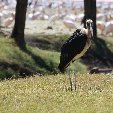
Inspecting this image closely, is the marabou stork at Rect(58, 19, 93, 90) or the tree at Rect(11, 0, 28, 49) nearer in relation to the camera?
the marabou stork at Rect(58, 19, 93, 90)

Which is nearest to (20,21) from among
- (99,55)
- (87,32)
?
(99,55)

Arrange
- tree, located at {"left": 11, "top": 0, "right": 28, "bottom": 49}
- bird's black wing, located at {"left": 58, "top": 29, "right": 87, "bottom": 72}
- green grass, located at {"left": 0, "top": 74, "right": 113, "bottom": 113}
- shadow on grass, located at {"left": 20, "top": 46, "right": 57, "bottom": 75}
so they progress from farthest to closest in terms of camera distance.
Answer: tree, located at {"left": 11, "top": 0, "right": 28, "bottom": 49}
shadow on grass, located at {"left": 20, "top": 46, "right": 57, "bottom": 75}
bird's black wing, located at {"left": 58, "top": 29, "right": 87, "bottom": 72}
green grass, located at {"left": 0, "top": 74, "right": 113, "bottom": 113}

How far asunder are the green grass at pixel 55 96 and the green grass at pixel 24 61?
7970 mm

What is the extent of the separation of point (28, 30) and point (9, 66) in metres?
11.3

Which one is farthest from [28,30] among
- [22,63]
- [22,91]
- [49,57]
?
[22,91]

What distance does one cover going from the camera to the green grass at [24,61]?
2409cm

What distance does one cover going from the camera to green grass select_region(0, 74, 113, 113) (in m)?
11.4

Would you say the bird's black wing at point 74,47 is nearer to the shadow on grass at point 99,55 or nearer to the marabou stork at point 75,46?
the marabou stork at point 75,46

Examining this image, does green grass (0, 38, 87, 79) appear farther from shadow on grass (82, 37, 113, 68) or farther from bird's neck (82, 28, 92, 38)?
bird's neck (82, 28, 92, 38)

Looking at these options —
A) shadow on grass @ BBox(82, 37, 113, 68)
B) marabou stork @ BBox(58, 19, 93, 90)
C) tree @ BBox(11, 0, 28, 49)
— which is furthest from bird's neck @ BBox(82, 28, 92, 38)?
shadow on grass @ BBox(82, 37, 113, 68)

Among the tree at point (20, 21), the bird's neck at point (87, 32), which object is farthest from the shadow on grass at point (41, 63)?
the bird's neck at point (87, 32)

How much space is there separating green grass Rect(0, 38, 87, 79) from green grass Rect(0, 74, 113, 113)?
A: 7.97m

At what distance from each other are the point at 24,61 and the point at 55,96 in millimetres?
12770

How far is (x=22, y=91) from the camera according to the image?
13680 mm
